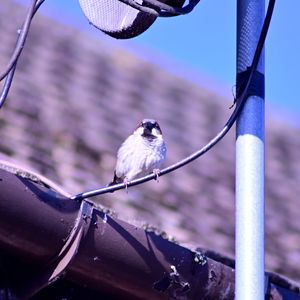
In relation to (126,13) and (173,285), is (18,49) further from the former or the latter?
(173,285)

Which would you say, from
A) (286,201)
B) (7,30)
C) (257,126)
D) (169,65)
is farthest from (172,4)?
(169,65)

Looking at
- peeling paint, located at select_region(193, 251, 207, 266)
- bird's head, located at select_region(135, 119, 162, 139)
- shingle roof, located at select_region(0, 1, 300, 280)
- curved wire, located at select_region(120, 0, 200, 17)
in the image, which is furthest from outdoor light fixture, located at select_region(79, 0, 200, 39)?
bird's head, located at select_region(135, 119, 162, 139)

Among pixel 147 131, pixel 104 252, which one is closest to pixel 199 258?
pixel 104 252

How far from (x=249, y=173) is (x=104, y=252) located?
412 millimetres

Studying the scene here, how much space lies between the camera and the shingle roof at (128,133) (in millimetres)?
4430

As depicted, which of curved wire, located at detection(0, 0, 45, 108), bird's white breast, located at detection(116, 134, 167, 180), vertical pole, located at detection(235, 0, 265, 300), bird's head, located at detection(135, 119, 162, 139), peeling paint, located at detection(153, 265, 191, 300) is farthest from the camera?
bird's head, located at detection(135, 119, 162, 139)

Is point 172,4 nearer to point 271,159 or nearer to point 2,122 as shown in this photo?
point 2,122

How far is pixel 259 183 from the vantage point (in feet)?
7.63

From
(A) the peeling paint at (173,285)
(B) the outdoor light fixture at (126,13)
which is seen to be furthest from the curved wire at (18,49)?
(A) the peeling paint at (173,285)

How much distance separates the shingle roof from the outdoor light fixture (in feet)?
3.07

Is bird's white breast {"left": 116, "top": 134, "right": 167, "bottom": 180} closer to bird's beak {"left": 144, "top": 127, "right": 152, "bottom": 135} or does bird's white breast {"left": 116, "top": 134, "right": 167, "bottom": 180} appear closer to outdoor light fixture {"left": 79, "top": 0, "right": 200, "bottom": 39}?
bird's beak {"left": 144, "top": 127, "right": 152, "bottom": 135}

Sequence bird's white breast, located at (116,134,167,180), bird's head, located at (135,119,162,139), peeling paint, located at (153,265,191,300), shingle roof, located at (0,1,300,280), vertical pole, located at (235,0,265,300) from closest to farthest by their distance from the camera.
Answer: vertical pole, located at (235,0,265,300) < peeling paint, located at (153,265,191,300) < bird's white breast, located at (116,134,167,180) < bird's head, located at (135,119,162,139) < shingle roof, located at (0,1,300,280)

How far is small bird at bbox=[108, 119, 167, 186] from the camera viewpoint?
154 inches

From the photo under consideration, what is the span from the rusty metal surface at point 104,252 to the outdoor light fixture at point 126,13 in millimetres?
433
